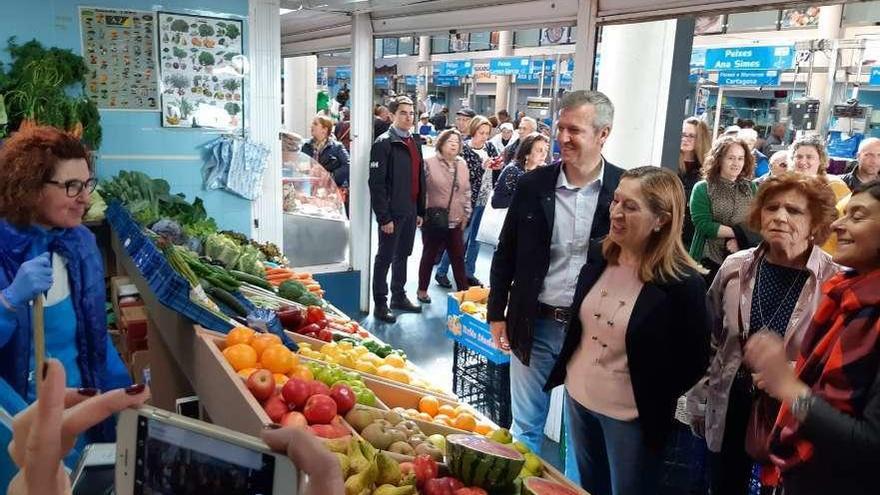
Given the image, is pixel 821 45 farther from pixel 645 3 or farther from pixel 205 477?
pixel 205 477

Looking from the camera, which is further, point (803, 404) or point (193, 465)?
point (803, 404)

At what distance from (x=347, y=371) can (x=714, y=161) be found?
276cm

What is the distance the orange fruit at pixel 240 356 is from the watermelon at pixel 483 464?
0.91 metres

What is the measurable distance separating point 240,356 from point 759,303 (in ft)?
6.42

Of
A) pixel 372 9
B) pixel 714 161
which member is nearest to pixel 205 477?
pixel 714 161

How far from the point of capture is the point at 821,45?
863 cm

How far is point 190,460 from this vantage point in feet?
2.98

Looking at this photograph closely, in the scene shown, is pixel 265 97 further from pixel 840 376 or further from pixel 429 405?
pixel 840 376

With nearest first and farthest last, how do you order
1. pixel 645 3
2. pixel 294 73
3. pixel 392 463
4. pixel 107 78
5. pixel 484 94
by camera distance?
pixel 392 463, pixel 645 3, pixel 107 78, pixel 294 73, pixel 484 94

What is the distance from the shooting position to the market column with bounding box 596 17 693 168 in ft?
12.2

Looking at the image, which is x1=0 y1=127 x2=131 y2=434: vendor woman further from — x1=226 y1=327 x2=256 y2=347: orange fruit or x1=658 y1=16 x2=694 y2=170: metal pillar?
x1=658 y1=16 x2=694 y2=170: metal pillar

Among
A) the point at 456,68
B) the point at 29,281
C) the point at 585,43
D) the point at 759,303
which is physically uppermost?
the point at 456,68

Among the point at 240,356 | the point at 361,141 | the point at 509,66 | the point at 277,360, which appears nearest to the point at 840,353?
the point at 277,360

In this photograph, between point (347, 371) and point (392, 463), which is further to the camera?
point (347, 371)
